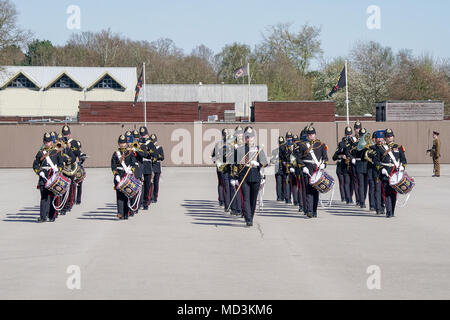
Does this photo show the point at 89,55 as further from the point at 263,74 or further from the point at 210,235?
the point at 210,235

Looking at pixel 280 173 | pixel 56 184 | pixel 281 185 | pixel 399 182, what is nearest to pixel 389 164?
pixel 399 182

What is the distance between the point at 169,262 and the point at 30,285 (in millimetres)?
2108

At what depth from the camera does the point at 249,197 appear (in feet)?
45.1

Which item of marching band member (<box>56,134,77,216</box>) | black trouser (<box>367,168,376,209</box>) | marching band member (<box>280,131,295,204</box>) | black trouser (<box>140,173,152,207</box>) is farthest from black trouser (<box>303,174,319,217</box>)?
marching band member (<box>56,134,77,216</box>)

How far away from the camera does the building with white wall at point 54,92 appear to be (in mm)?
68375

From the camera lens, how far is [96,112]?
Result: 1929 inches

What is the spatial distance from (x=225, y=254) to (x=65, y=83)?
6172 cm

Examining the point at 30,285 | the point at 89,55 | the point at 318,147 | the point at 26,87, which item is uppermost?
the point at 89,55

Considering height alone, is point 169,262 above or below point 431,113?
below

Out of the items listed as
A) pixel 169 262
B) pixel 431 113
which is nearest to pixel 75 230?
pixel 169 262

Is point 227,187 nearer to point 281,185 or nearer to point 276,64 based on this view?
point 281,185

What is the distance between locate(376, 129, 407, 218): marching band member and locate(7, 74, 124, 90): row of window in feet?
186

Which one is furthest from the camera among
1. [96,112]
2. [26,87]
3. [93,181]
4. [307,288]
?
[26,87]

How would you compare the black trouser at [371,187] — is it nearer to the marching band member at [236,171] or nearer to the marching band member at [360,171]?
the marching band member at [360,171]
